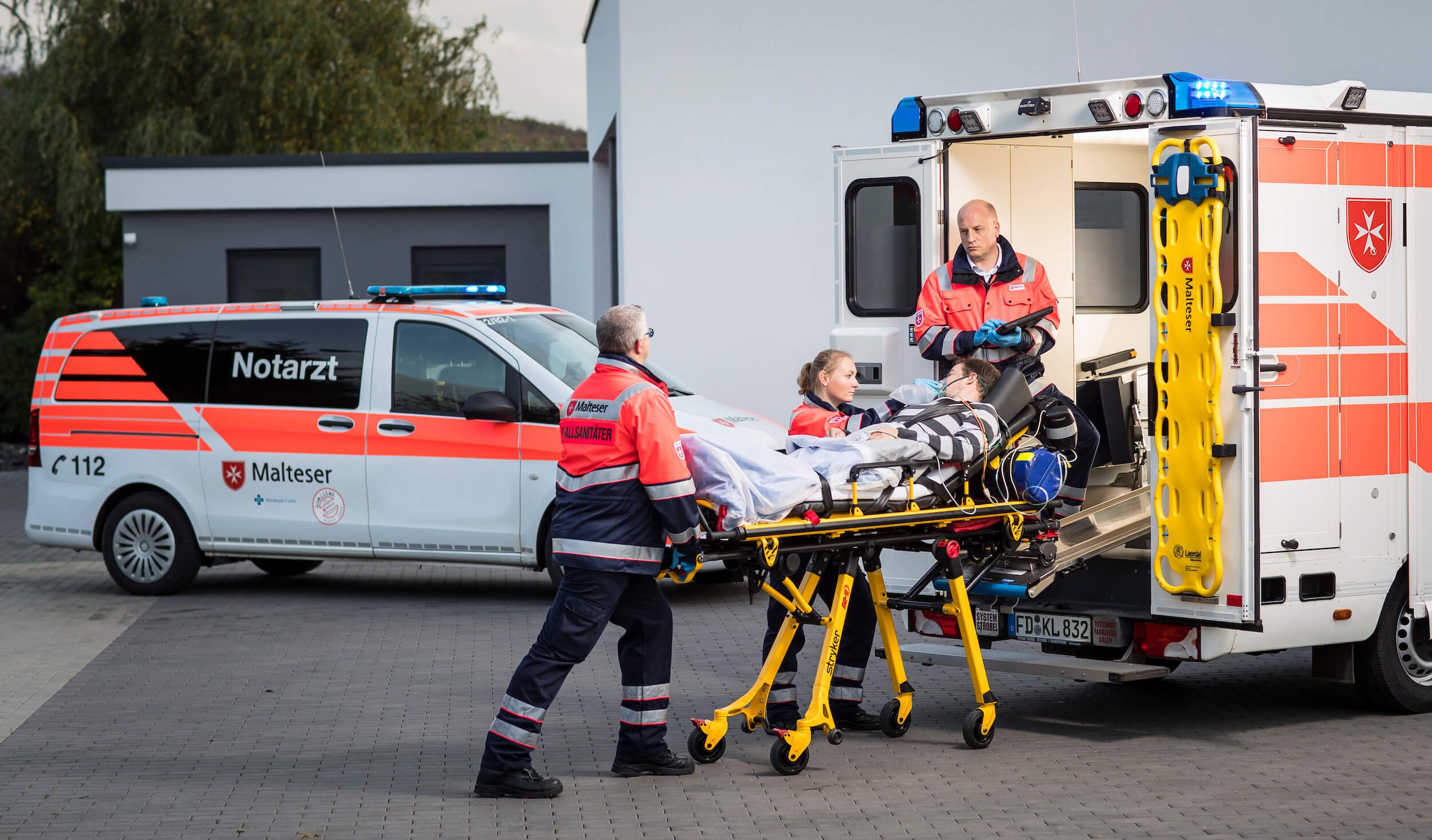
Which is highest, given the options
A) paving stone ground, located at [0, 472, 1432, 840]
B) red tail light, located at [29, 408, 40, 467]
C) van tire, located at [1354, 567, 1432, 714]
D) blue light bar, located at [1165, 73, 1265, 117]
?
blue light bar, located at [1165, 73, 1265, 117]

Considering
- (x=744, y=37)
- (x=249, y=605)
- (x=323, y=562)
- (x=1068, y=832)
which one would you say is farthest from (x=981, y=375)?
(x=744, y=37)

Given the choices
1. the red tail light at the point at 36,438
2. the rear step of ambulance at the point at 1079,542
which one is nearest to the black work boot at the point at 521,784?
the rear step of ambulance at the point at 1079,542

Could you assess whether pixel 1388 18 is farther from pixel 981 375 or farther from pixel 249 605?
pixel 249 605

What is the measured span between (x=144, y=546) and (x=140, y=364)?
1365 millimetres

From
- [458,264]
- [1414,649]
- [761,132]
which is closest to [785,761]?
[1414,649]

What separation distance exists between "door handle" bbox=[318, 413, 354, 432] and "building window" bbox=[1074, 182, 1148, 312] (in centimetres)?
516

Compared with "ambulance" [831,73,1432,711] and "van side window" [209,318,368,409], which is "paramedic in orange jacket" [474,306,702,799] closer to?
"ambulance" [831,73,1432,711]

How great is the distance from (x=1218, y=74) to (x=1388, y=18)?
1710 mm

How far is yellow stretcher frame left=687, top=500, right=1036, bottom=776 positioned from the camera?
6219 mm

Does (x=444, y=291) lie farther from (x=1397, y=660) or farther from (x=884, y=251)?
(x=1397, y=660)

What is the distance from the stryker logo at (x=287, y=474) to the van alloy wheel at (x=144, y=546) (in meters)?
0.77

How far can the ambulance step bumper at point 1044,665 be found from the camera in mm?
6703

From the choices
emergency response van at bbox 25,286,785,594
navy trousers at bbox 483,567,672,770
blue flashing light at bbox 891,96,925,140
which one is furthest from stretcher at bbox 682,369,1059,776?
emergency response van at bbox 25,286,785,594

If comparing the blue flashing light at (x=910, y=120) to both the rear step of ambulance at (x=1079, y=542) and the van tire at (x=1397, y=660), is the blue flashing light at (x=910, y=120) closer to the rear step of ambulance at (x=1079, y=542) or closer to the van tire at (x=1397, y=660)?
the rear step of ambulance at (x=1079, y=542)
